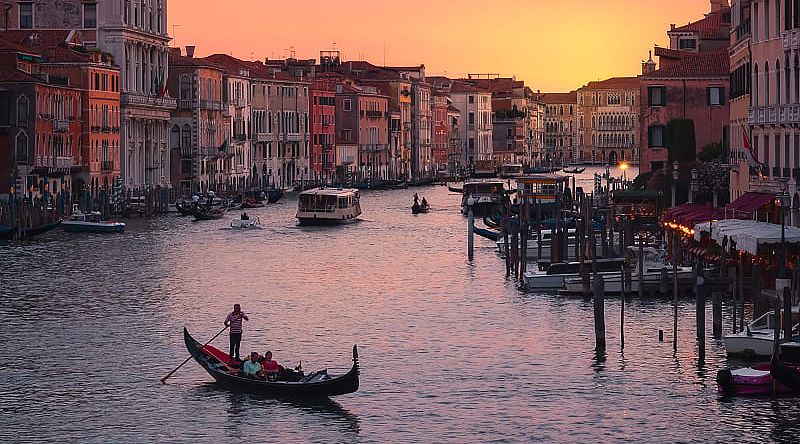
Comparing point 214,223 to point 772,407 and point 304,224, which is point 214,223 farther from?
point 772,407

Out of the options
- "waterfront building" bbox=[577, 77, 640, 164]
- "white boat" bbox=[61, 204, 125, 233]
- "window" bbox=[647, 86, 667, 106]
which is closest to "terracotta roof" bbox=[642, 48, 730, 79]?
"window" bbox=[647, 86, 667, 106]

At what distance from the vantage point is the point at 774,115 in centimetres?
3484

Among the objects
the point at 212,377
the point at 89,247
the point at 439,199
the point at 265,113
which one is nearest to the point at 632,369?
the point at 212,377

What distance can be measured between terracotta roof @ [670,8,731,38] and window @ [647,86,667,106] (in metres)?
5.33

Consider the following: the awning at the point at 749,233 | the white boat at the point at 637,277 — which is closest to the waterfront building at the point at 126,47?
the white boat at the point at 637,277

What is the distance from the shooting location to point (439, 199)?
90.8m

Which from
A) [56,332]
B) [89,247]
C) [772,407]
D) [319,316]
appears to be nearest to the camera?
[772,407]

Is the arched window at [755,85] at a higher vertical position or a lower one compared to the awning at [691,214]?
higher

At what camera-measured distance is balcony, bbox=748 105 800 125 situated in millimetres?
33219

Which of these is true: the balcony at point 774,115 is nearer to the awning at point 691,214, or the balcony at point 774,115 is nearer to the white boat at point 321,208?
the awning at point 691,214

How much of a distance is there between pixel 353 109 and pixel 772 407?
87.4 m

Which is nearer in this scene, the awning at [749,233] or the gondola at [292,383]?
the gondola at [292,383]

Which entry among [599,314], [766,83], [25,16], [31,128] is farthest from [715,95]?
[25,16]

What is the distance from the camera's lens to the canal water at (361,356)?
2248 centimetres
